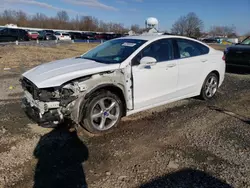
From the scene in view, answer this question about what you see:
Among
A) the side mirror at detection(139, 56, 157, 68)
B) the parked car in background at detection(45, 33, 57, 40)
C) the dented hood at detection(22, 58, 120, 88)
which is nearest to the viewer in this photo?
the dented hood at detection(22, 58, 120, 88)

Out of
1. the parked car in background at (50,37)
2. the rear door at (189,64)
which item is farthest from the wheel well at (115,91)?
the parked car in background at (50,37)

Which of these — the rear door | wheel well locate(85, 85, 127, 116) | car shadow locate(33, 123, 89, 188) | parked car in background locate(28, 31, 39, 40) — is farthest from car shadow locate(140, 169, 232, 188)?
parked car in background locate(28, 31, 39, 40)

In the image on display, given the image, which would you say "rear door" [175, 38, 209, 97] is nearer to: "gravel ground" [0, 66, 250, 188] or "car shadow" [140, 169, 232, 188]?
"gravel ground" [0, 66, 250, 188]

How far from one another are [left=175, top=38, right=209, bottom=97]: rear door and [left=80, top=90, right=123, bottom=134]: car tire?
1671 millimetres

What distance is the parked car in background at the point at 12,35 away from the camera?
3011 cm

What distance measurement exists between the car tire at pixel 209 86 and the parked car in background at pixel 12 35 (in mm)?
30948

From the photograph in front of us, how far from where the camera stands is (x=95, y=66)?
387 centimetres

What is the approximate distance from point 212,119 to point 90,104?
263 cm

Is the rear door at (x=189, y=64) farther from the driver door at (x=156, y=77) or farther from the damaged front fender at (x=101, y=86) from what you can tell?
the damaged front fender at (x=101, y=86)

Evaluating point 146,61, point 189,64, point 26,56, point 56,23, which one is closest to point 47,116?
point 146,61

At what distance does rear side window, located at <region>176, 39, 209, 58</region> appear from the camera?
4.99m

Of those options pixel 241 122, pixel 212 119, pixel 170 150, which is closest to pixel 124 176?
pixel 170 150

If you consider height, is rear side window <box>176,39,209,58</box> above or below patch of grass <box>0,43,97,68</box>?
above

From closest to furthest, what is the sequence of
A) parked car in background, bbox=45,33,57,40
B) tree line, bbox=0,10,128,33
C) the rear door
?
the rear door → parked car in background, bbox=45,33,57,40 → tree line, bbox=0,10,128,33
